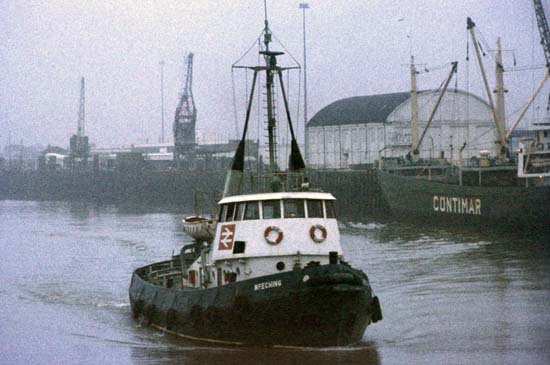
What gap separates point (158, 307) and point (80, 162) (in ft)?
422

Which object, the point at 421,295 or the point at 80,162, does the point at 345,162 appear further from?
the point at 80,162

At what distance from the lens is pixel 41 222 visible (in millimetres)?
71938

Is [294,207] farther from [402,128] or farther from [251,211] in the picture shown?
[402,128]

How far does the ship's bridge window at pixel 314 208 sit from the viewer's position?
→ 21938 mm

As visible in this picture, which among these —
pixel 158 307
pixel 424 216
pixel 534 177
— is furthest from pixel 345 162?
pixel 158 307

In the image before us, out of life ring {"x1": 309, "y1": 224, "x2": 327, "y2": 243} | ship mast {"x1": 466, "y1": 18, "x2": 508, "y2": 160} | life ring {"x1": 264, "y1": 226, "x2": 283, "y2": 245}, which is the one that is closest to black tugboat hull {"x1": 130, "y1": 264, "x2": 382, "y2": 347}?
life ring {"x1": 264, "y1": 226, "x2": 283, "y2": 245}

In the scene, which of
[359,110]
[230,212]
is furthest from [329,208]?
[359,110]

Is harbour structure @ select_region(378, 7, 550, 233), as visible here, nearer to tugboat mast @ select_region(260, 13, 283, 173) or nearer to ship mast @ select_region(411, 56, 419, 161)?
ship mast @ select_region(411, 56, 419, 161)

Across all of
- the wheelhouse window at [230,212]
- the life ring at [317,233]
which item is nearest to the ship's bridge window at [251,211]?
the wheelhouse window at [230,212]

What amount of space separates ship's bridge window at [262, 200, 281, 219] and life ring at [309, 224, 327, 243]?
3.01ft

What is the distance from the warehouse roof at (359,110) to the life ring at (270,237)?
60.2 metres

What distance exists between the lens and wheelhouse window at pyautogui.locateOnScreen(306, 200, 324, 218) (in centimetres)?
2194

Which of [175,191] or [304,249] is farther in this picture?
[175,191]

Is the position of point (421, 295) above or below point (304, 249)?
below
